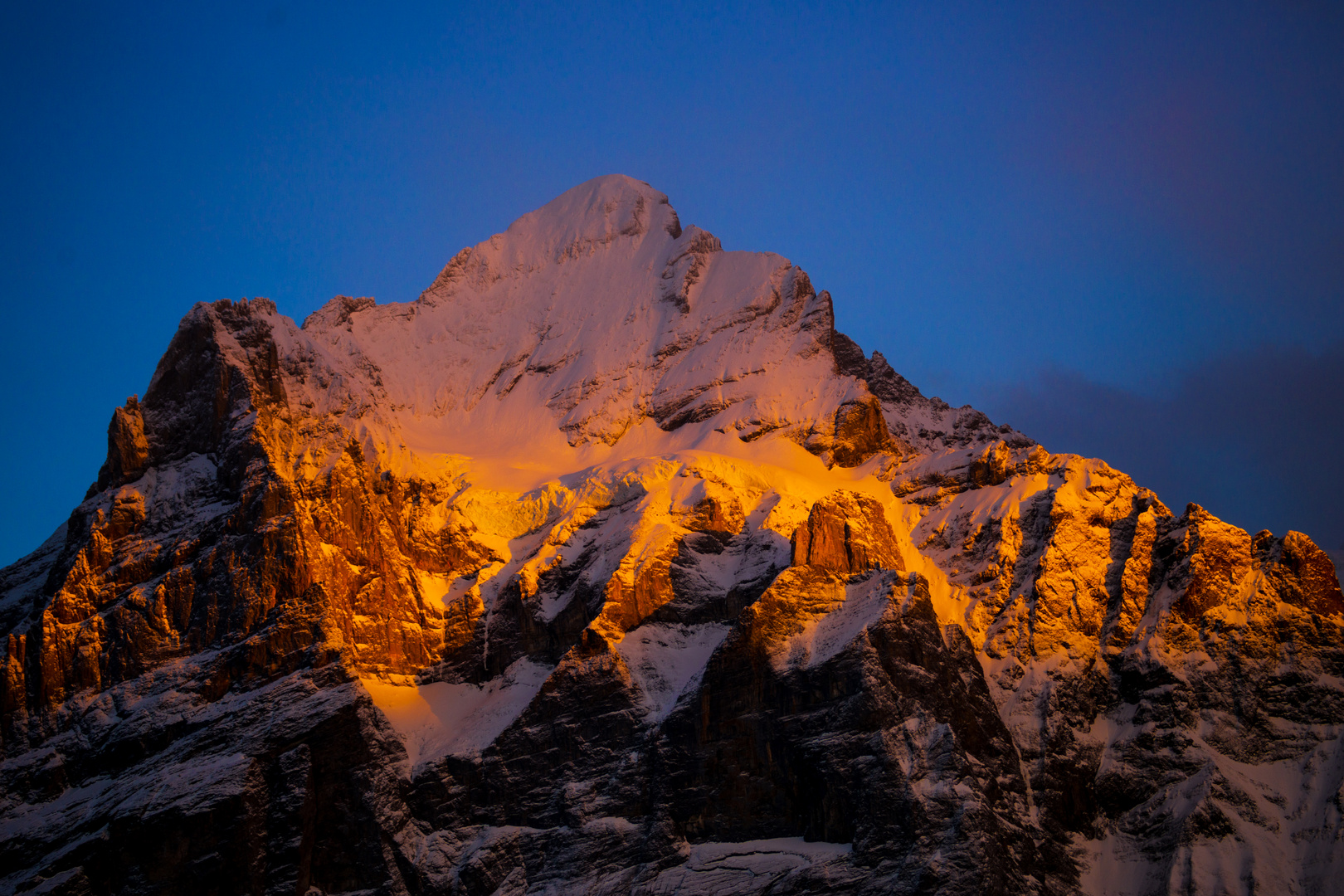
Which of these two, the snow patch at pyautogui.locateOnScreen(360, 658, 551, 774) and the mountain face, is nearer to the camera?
the mountain face

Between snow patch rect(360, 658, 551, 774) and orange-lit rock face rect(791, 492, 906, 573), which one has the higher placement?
orange-lit rock face rect(791, 492, 906, 573)

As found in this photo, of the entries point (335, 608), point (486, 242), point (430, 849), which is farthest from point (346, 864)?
point (486, 242)

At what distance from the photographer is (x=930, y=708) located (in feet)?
340

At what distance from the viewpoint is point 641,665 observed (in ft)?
369

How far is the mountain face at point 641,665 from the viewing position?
101 m

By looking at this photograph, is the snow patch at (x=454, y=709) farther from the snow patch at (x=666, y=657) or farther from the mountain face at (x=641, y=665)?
the snow patch at (x=666, y=657)

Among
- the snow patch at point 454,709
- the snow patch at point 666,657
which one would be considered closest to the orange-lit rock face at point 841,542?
A: the snow patch at point 666,657

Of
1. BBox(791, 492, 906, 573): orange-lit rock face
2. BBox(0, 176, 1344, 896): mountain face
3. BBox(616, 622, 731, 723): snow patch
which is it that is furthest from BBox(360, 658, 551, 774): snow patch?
BBox(791, 492, 906, 573): orange-lit rock face

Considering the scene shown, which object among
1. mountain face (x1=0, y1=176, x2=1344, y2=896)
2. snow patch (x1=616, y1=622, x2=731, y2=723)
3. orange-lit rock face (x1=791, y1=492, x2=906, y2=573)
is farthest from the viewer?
orange-lit rock face (x1=791, y1=492, x2=906, y2=573)

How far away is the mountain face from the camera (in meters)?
101

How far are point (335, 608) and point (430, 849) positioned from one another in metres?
21.3

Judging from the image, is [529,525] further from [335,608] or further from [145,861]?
[145,861]

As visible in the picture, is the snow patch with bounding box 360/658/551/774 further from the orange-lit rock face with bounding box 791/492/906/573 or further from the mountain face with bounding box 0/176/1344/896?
the orange-lit rock face with bounding box 791/492/906/573

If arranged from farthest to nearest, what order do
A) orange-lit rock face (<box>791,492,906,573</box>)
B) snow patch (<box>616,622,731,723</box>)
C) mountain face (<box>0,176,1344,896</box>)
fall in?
orange-lit rock face (<box>791,492,906,573</box>) → snow patch (<box>616,622,731,723</box>) → mountain face (<box>0,176,1344,896</box>)
